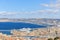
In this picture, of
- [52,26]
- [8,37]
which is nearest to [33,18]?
[52,26]

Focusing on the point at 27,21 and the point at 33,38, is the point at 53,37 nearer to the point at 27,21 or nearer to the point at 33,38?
the point at 33,38

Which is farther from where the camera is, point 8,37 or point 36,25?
point 36,25

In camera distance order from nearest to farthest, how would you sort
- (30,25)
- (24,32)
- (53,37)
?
(53,37) → (24,32) → (30,25)

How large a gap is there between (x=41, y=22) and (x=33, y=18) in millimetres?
265

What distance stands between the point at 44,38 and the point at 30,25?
101 cm

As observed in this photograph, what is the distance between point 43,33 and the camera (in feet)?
16.4

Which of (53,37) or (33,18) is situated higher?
(33,18)

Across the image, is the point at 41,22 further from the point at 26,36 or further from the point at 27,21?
the point at 26,36

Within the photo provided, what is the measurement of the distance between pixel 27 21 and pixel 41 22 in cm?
41

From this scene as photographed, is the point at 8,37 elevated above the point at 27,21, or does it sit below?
below

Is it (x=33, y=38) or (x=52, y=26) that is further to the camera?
(x=52, y=26)

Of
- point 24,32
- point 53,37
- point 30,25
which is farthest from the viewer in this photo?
point 30,25

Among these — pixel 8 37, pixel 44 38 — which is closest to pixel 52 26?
pixel 44 38

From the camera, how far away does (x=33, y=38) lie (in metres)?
4.85
